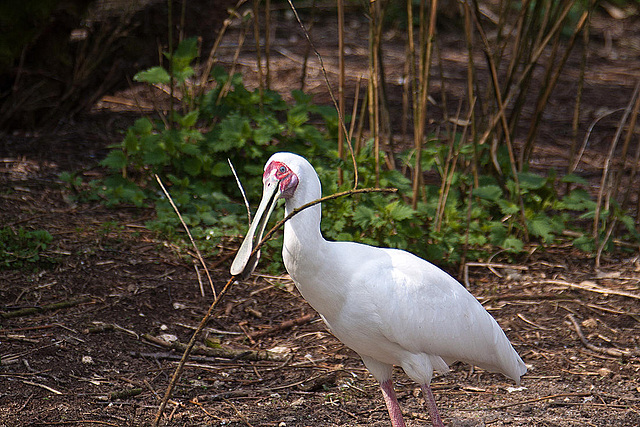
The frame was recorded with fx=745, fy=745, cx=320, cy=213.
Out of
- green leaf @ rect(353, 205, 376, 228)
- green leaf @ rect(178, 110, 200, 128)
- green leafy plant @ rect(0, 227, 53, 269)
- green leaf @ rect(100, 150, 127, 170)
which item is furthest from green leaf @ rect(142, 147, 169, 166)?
green leaf @ rect(353, 205, 376, 228)

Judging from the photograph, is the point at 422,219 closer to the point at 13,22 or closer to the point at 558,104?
the point at 13,22

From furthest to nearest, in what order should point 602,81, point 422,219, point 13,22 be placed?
1. point 602,81
2. point 13,22
3. point 422,219

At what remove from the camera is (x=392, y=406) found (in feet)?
11.2

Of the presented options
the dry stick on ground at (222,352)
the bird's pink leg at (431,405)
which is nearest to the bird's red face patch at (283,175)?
the bird's pink leg at (431,405)

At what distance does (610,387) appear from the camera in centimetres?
392

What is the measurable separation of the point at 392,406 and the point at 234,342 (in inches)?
46.4

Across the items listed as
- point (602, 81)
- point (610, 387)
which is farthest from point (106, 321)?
point (602, 81)

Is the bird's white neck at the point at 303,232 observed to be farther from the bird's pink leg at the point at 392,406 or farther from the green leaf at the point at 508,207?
the green leaf at the point at 508,207

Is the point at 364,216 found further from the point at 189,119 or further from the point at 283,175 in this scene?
the point at 283,175

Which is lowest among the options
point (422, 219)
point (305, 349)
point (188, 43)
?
point (305, 349)

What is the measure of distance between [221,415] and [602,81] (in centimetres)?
721

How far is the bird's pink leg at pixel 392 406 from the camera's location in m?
3.38

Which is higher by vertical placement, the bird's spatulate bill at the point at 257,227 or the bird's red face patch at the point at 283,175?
the bird's red face patch at the point at 283,175

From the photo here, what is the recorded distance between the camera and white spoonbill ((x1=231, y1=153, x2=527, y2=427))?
2.97 meters
